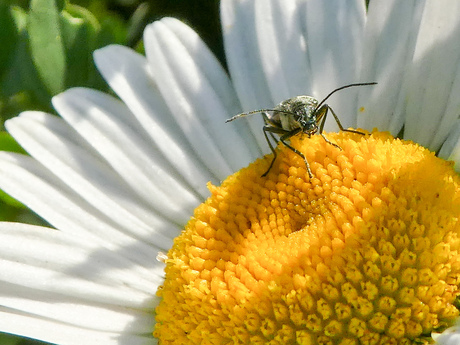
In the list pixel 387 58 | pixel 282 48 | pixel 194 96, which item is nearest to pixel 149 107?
pixel 194 96

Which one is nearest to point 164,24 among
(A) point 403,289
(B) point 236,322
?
(B) point 236,322

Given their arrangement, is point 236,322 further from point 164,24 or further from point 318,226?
point 164,24

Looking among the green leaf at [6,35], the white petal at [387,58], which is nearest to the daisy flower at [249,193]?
the white petal at [387,58]

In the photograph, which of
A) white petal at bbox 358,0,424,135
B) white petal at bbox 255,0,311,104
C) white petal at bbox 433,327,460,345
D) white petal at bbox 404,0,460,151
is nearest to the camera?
white petal at bbox 433,327,460,345

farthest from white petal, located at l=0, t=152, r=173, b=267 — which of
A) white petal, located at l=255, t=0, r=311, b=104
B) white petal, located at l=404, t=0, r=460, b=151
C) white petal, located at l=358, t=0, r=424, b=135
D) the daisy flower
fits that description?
white petal, located at l=404, t=0, r=460, b=151

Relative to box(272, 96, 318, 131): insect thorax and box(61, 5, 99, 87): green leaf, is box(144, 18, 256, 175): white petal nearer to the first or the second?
box(61, 5, 99, 87): green leaf
